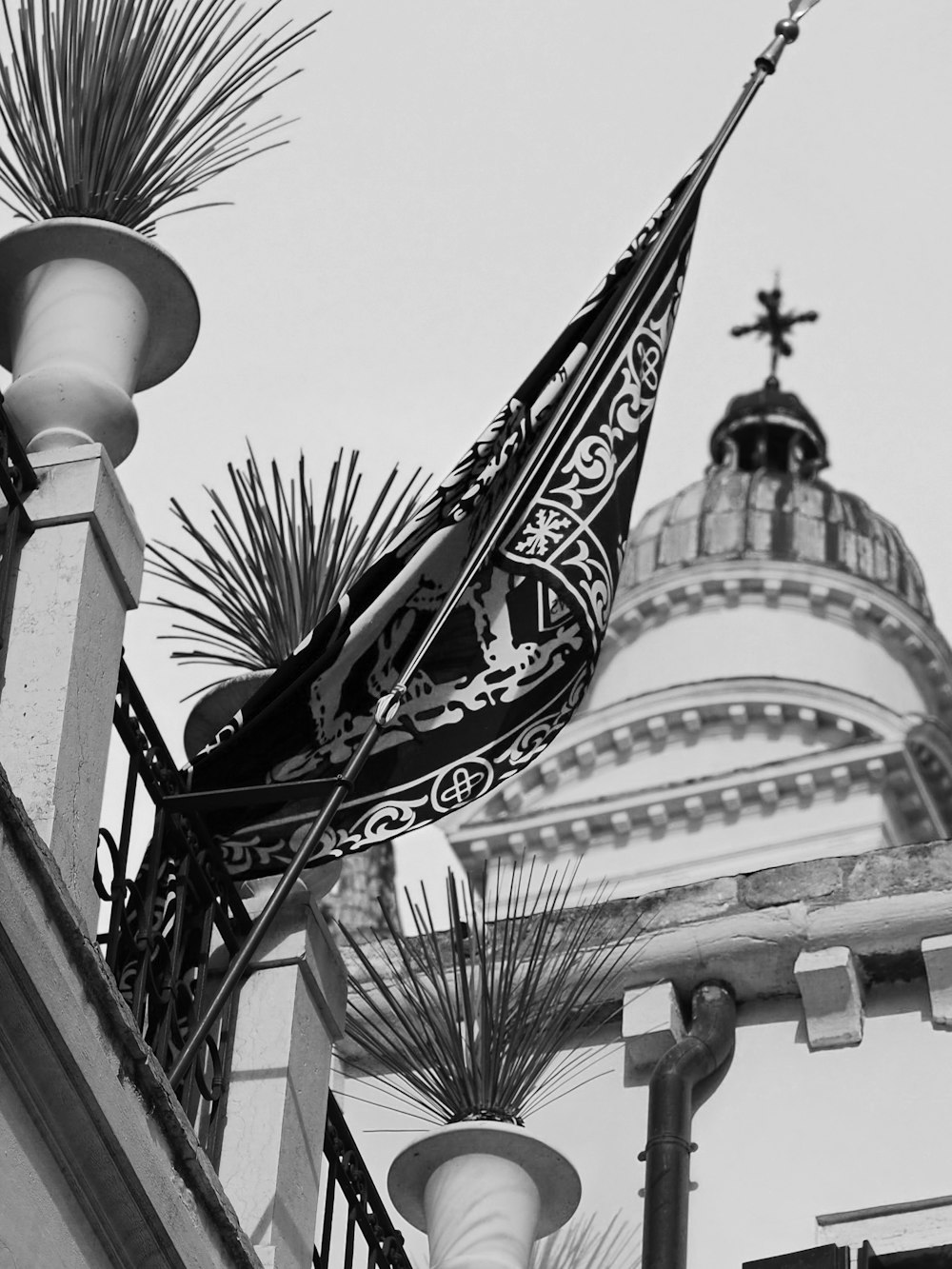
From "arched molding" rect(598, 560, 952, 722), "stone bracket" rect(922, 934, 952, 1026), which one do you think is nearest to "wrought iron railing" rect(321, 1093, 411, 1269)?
"stone bracket" rect(922, 934, 952, 1026)

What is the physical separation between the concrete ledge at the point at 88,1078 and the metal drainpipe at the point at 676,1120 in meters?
3.44

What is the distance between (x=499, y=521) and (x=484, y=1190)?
1.97m

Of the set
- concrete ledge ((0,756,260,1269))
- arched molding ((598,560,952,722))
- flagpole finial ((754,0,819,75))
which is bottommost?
concrete ledge ((0,756,260,1269))

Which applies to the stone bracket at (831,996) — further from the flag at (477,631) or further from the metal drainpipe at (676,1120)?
the flag at (477,631)

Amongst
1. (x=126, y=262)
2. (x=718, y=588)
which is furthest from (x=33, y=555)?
(x=718, y=588)

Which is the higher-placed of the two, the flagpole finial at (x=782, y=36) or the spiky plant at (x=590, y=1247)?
the flagpole finial at (x=782, y=36)

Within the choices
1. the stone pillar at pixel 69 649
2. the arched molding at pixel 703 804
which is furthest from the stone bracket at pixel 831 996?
the arched molding at pixel 703 804

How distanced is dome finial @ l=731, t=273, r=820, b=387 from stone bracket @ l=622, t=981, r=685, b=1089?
26253 millimetres

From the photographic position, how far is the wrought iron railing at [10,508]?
6121 mm

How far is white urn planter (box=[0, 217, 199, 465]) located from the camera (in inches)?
257

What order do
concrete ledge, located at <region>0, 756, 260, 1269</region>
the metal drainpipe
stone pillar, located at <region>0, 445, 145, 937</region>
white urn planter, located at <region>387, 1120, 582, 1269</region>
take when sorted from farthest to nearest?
the metal drainpipe → white urn planter, located at <region>387, 1120, 582, 1269</region> → stone pillar, located at <region>0, 445, 145, 937</region> → concrete ledge, located at <region>0, 756, 260, 1269</region>

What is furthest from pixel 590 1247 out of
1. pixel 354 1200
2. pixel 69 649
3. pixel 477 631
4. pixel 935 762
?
pixel 935 762

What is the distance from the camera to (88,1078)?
530 centimetres

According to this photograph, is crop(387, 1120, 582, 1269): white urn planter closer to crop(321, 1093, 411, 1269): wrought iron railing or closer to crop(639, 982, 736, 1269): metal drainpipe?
crop(321, 1093, 411, 1269): wrought iron railing
